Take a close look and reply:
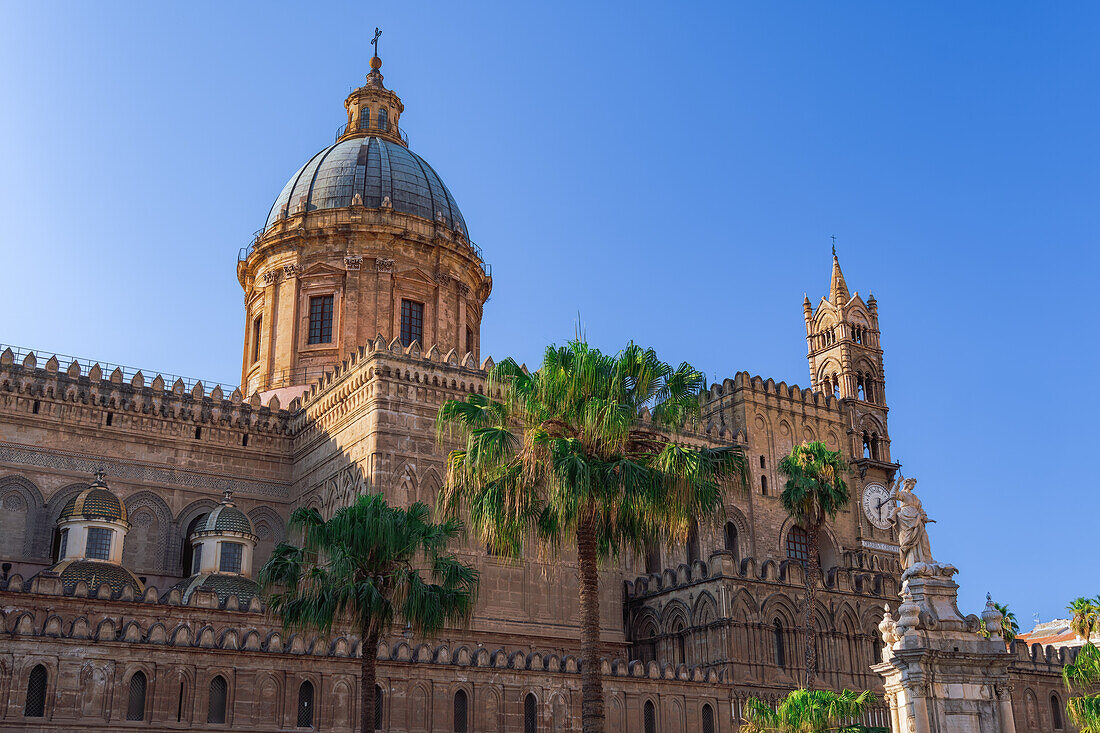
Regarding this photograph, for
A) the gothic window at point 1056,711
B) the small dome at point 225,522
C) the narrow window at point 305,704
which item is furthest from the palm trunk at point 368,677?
the gothic window at point 1056,711

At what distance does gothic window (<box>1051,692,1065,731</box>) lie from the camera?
42.7 metres

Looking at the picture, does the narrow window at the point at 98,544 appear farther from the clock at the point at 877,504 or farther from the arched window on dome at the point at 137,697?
the clock at the point at 877,504

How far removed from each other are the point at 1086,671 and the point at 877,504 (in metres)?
12.2

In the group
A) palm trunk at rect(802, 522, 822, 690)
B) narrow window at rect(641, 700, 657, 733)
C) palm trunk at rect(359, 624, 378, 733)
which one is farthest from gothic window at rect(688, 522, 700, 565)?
palm trunk at rect(359, 624, 378, 733)

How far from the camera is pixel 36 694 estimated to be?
2522 cm

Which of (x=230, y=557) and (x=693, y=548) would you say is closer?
(x=230, y=557)

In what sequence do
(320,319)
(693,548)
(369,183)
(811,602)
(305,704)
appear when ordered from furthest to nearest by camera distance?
1. (369,183)
2. (320,319)
3. (693,548)
4. (811,602)
5. (305,704)

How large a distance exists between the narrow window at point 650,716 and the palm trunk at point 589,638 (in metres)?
12.7

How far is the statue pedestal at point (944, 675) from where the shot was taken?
1892cm

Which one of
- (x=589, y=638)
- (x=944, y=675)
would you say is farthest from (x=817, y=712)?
(x=589, y=638)

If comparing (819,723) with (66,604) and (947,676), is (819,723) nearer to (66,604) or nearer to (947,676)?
(947,676)

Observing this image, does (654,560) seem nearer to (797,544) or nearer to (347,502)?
(797,544)

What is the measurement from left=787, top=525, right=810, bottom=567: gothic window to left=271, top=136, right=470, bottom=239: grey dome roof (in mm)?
17772

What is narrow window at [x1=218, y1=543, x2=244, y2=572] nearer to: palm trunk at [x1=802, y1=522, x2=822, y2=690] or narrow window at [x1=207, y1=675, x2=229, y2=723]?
narrow window at [x1=207, y1=675, x2=229, y2=723]
